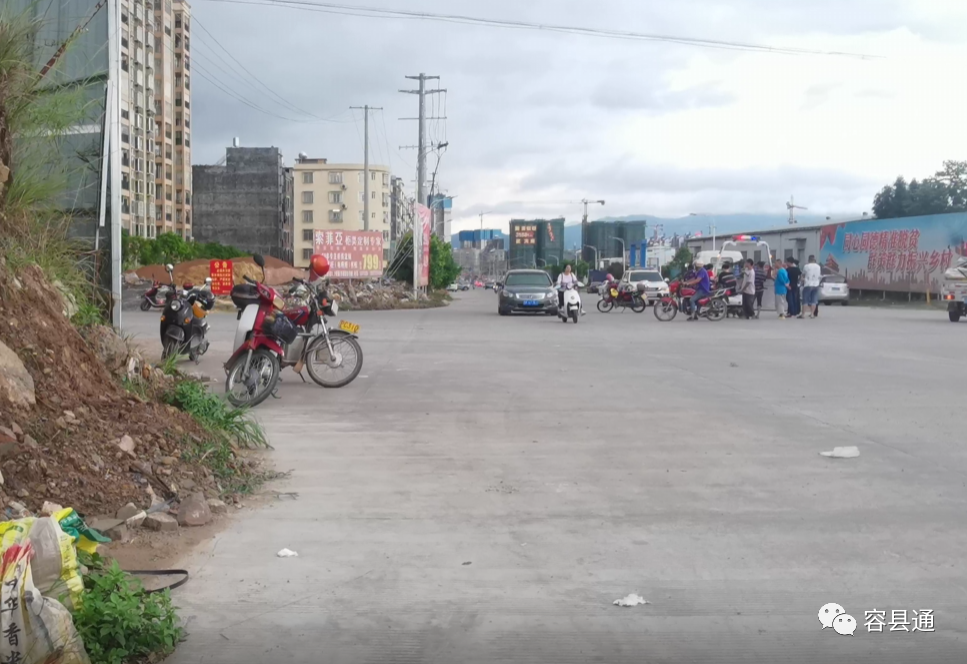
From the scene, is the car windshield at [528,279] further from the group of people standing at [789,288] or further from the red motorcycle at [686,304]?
the group of people standing at [789,288]

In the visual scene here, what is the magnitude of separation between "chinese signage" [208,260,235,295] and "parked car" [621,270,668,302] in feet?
47.0

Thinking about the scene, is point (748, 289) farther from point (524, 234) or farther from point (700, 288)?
point (524, 234)

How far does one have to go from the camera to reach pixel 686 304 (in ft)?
92.8

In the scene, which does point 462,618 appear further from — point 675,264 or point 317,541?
point 675,264

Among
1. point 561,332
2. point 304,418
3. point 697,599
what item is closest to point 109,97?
point 304,418

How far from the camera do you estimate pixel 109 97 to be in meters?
11.3

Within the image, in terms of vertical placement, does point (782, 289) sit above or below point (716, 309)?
above

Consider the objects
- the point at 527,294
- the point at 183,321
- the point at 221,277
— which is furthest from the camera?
the point at 221,277

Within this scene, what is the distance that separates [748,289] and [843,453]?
21235 millimetres

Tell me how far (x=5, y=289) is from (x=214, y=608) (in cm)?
347

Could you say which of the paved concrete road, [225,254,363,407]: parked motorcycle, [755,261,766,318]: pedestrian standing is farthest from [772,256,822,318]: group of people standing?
[225,254,363,407]: parked motorcycle

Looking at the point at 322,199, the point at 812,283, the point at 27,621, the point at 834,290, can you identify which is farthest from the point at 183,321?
the point at 322,199

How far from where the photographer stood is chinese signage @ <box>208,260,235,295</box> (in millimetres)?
34812

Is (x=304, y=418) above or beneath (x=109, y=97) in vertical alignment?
beneath
